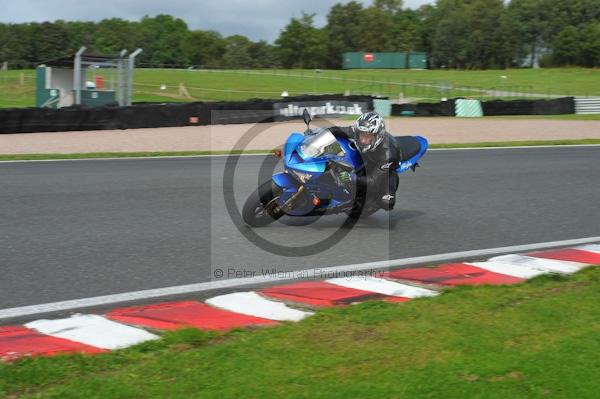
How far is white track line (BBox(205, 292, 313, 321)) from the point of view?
4.80 metres

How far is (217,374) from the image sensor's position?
11.9ft

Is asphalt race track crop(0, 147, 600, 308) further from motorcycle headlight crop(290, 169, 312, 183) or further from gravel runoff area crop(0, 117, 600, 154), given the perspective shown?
gravel runoff area crop(0, 117, 600, 154)

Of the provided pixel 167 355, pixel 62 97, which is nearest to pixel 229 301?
pixel 167 355

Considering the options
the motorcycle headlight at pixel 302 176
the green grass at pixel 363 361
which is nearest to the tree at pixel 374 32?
the motorcycle headlight at pixel 302 176

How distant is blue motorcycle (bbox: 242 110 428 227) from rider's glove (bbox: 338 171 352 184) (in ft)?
0.08

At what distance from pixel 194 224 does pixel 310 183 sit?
59.4 inches

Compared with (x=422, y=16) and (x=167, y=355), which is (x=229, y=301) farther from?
(x=422, y=16)

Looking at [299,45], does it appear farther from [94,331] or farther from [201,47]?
[94,331]

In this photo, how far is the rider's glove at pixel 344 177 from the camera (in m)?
7.54

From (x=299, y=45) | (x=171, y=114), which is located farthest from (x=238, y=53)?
(x=171, y=114)

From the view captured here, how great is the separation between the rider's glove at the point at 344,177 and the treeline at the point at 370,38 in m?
89.5

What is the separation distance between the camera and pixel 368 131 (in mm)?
7398

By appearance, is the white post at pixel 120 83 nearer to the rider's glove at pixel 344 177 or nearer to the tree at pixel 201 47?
the rider's glove at pixel 344 177

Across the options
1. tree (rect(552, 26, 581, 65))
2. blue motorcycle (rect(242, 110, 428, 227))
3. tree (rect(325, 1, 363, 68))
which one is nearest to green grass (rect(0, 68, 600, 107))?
tree (rect(552, 26, 581, 65))
